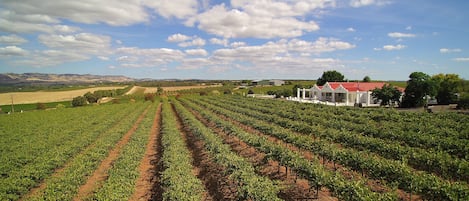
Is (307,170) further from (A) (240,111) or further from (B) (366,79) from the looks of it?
(B) (366,79)

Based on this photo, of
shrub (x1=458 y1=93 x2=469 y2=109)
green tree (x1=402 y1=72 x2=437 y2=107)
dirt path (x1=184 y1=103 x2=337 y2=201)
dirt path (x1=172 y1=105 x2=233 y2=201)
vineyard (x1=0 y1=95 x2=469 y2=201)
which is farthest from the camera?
green tree (x1=402 y1=72 x2=437 y2=107)

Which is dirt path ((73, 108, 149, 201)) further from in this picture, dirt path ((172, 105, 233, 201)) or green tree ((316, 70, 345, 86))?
green tree ((316, 70, 345, 86))

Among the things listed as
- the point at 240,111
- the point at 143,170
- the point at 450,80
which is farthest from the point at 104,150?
the point at 450,80

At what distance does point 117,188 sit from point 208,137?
25.1 feet

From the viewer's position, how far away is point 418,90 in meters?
38.7

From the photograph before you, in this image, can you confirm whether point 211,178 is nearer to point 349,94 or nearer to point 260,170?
point 260,170

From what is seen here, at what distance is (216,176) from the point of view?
491 inches

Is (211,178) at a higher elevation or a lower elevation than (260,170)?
lower

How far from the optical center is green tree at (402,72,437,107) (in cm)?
3781

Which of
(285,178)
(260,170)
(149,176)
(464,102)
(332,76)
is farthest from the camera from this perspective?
(332,76)

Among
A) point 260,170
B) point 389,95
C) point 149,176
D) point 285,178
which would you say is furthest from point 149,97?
point 285,178

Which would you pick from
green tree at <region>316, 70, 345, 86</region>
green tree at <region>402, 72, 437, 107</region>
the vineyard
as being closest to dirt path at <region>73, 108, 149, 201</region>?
the vineyard

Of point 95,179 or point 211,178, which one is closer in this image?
point 211,178

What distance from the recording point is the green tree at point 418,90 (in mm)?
37812
